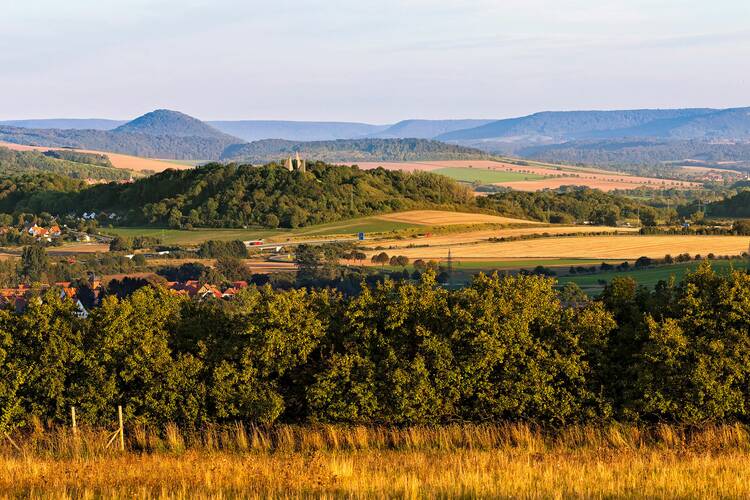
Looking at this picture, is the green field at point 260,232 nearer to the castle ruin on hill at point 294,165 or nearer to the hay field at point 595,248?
the hay field at point 595,248

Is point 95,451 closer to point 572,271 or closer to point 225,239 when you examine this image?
point 572,271

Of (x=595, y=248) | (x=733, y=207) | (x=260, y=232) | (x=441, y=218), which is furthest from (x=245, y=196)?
(x=733, y=207)

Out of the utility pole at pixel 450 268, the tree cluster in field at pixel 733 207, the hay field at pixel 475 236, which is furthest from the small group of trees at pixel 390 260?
the tree cluster in field at pixel 733 207

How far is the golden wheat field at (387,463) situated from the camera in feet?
37.5

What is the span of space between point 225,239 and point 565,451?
69.0 m

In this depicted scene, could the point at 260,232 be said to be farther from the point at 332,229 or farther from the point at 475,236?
the point at 475,236

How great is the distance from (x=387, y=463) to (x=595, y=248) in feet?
182

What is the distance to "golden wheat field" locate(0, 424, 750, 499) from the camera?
450 inches

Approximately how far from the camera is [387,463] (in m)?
13.5

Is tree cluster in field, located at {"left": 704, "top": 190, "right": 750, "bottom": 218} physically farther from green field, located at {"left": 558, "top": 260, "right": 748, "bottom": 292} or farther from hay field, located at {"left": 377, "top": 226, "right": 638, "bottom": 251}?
green field, located at {"left": 558, "top": 260, "right": 748, "bottom": 292}

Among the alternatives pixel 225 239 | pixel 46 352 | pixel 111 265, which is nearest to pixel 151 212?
pixel 225 239

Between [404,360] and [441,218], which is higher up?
[404,360]

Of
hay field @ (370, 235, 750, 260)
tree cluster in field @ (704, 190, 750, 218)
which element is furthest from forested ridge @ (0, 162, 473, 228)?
tree cluster in field @ (704, 190, 750, 218)

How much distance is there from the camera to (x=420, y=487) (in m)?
11.5
